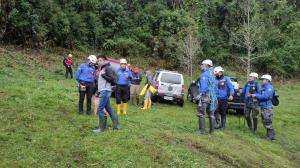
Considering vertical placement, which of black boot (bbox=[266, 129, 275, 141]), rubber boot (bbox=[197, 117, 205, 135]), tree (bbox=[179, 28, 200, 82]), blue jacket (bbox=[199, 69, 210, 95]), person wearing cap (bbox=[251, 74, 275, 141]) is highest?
tree (bbox=[179, 28, 200, 82])

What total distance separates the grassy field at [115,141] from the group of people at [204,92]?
1.64ft

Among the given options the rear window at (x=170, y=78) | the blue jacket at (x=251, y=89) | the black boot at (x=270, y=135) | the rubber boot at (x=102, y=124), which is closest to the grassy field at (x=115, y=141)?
the rubber boot at (x=102, y=124)

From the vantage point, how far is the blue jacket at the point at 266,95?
14.4 meters

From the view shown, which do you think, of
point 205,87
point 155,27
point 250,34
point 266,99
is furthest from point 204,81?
point 155,27

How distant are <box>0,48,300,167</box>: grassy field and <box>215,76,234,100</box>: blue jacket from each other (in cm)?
121

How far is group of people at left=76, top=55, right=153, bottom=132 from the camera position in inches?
430

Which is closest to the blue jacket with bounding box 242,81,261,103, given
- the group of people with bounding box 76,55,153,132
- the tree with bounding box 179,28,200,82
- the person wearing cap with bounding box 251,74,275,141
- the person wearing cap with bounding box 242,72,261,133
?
the person wearing cap with bounding box 242,72,261,133

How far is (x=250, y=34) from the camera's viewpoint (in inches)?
1565

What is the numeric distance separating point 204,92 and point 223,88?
88.8 inches

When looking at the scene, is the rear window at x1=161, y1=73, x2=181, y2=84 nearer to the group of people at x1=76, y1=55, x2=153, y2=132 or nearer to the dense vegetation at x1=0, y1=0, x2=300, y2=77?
the group of people at x1=76, y1=55, x2=153, y2=132

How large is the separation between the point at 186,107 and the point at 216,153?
10.4 metres

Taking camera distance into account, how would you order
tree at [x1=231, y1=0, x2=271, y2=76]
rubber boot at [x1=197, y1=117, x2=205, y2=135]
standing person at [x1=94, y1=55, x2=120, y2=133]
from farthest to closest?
tree at [x1=231, y1=0, x2=271, y2=76] → rubber boot at [x1=197, y1=117, x2=205, y2=135] → standing person at [x1=94, y1=55, x2=120, y2=133]

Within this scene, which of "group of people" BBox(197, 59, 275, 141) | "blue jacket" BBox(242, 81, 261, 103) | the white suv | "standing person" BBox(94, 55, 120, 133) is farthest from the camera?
the white suv

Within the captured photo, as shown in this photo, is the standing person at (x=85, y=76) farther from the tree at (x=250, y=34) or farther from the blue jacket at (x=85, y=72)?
the tree at (x=250, y=34)
